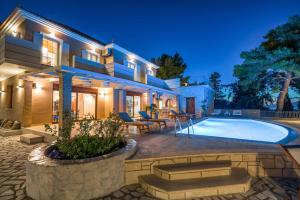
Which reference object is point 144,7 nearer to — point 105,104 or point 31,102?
point 105,104

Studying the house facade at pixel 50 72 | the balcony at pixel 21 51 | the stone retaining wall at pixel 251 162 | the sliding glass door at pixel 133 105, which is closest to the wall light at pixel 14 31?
the house facade at pixel 50 72

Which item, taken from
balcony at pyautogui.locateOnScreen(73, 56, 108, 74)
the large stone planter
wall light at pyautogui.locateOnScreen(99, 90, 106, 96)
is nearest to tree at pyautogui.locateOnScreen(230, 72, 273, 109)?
wall light at pyautogui.locateOnScreen(99, 90, 106, 96)

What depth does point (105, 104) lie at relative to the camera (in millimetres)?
12188

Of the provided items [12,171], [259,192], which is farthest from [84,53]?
[259,192]

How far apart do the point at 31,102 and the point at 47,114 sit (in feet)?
3.66

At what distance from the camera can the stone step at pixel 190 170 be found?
3.02 meters

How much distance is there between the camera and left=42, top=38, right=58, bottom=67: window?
8.66 m

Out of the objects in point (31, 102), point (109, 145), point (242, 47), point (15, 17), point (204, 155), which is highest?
point (242, 47)

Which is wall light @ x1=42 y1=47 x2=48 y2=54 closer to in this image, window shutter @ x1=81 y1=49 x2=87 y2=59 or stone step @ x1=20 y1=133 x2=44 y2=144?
window shutter @ x1=81 y1=49 x2=87 y2=59

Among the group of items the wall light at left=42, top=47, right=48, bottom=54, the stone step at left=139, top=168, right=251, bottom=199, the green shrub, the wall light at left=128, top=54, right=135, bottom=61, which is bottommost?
the stone step at left=139, top=168, right=251, bottom=199

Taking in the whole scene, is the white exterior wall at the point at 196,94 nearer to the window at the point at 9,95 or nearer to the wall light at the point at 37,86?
the wall light at the point at 37,86

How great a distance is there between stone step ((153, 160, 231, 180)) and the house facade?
3959mm

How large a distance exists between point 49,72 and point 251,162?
7975mm

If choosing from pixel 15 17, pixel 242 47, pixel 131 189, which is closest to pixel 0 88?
pixel 15 17
